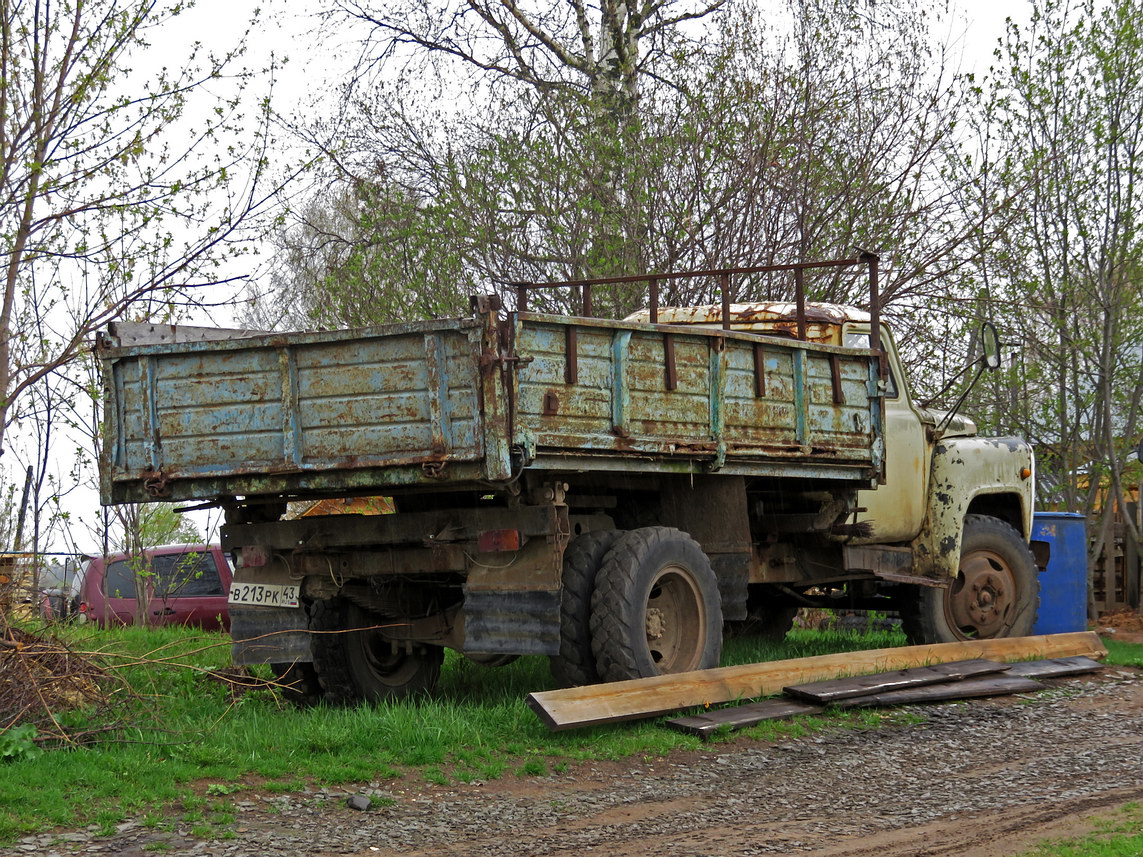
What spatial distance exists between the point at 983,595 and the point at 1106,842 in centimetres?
556

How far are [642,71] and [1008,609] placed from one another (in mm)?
7665

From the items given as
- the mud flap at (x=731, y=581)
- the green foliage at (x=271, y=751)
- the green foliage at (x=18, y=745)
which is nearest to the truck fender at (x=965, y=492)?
the mud flap at (x=731, y=581)

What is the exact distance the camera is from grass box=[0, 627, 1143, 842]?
575 cm

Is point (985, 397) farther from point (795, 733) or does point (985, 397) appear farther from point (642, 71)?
point (795, 733)

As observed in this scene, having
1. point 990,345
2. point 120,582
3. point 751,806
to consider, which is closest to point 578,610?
point 751,806

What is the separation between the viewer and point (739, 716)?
25.6 ft

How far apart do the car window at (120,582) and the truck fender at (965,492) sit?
863 centimetres

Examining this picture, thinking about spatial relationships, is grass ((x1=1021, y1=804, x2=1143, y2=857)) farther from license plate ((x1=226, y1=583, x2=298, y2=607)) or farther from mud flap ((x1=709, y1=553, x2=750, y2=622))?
license plate ((x1=226, y1=583, x2=298, y2=607))

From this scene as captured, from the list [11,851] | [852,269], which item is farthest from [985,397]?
[11,851]

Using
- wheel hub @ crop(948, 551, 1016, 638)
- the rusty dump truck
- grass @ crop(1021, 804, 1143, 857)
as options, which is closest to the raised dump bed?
the rusty dump truck

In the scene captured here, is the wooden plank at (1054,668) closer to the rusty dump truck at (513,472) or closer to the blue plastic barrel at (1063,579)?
the rusty dump truck at (513,472)

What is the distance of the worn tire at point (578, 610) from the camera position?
25.5 ft

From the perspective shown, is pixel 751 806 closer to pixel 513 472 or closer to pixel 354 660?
pixel 513 472

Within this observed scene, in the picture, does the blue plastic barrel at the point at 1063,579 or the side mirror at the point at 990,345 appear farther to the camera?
the blue plastic barrel at the point at 1063,579
